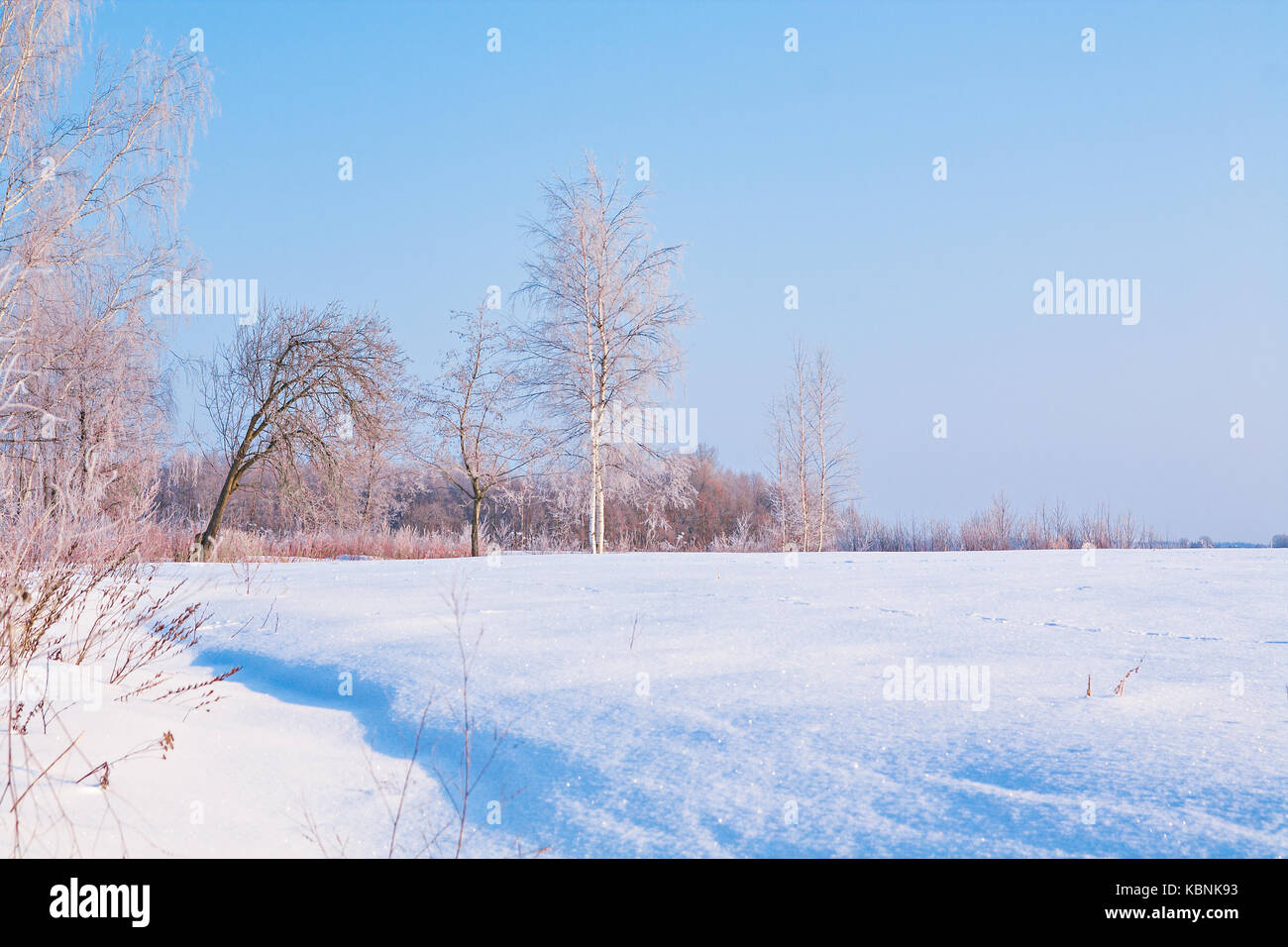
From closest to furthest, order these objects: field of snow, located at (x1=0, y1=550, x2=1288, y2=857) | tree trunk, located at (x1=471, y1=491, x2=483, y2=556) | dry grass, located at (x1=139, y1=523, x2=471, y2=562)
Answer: field of snow, located at (x1=0, y1=550, x2=1288, y2=857) < dry grass, located at (x1=139, y1=523, x2=471, y2=562) < tree trunk, located at (x1=471, y1=491, x2=483, y2=556)

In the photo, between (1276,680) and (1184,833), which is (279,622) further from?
(1276,680)

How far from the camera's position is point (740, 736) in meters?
2.33

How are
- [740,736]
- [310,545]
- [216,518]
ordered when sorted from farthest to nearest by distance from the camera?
[216,518]
[310,545]
[740,736]

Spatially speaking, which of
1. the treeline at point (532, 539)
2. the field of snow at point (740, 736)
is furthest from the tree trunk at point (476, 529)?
the field of snow at point (740, 736)

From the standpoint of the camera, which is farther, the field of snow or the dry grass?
the dry grass

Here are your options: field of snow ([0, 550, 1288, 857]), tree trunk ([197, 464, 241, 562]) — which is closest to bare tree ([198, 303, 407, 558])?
tree trunk ([197, 464, 241, 562])

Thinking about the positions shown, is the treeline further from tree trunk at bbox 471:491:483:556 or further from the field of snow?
the field of snow

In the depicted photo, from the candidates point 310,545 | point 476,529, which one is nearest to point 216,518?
point 310,545

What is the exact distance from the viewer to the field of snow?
181 centimetres

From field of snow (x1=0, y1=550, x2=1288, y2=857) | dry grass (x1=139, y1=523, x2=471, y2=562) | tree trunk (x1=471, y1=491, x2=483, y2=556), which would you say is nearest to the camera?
field of snow (x1=0, y1=550, x2=1288, y2=857)

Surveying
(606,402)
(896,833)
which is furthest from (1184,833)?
(606,402)

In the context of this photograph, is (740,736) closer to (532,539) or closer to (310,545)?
(310,545)

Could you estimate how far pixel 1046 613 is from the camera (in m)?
4.12
